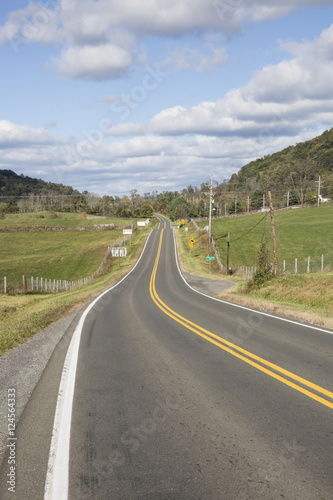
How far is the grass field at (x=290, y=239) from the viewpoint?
180 feet

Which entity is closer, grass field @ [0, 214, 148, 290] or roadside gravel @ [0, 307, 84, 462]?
roadside gravel @ [0, 307, 84, 462]

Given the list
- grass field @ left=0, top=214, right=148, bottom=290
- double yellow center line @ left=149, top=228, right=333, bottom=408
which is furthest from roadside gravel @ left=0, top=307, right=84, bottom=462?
grass field @ left=0, top=214, right=148, bottom=290

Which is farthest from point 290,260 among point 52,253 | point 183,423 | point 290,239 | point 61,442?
point 61,442

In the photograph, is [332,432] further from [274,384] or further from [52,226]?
[52,226]

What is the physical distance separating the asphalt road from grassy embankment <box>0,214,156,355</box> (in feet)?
14.7

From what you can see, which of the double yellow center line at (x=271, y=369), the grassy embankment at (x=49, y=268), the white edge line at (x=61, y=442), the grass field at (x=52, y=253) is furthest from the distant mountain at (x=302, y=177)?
the white edge line at (x=61, y=442)

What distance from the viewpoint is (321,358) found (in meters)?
8.11

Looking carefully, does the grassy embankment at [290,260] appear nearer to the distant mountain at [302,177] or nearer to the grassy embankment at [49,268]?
the grassy embankment at [49,268]

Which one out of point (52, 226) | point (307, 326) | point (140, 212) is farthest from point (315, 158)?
point (307, 326)

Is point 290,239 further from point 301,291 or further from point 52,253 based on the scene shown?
point 301,291

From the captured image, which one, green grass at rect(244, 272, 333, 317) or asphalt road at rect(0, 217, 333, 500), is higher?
asphalt road at rect(0, 217, 333, 500)

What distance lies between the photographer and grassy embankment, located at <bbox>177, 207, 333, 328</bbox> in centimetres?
1787

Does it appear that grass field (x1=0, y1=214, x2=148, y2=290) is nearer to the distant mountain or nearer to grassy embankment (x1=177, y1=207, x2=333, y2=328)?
grassy embankment (x1=177, y1=207, x2=333, y2=328)

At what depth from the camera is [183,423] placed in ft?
16.8
